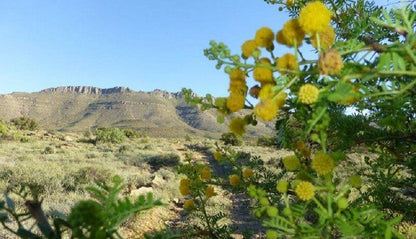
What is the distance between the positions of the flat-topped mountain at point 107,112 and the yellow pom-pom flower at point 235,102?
107 m

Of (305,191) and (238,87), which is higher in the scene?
(238,87)

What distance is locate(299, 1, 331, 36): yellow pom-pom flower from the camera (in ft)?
3.05

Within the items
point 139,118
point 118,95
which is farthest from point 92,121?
point 118,95

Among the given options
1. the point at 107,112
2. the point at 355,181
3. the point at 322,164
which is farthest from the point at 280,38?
the point at 107,112

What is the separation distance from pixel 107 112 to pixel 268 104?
452ft

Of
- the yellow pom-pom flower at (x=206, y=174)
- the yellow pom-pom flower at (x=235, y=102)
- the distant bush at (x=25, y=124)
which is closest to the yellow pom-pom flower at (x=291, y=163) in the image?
the yellow pom-pom flower at (x=235, y=102)

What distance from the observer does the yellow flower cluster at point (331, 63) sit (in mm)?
838

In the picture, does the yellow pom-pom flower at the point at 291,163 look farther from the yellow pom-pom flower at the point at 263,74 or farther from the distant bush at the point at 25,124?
the distant bush at the point at 25,124

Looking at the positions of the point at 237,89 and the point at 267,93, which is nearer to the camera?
the point at 267,93

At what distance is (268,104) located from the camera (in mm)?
969

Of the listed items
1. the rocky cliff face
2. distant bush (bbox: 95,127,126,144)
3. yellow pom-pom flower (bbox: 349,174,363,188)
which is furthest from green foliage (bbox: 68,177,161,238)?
the rocky cliff face

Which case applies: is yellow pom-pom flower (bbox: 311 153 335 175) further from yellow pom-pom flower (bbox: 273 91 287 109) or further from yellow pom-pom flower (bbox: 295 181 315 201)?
yellow pom-pom flower (bbox: 273 91 287 109)

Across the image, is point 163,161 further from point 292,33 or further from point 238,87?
point 292,33

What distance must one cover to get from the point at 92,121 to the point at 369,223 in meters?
126
